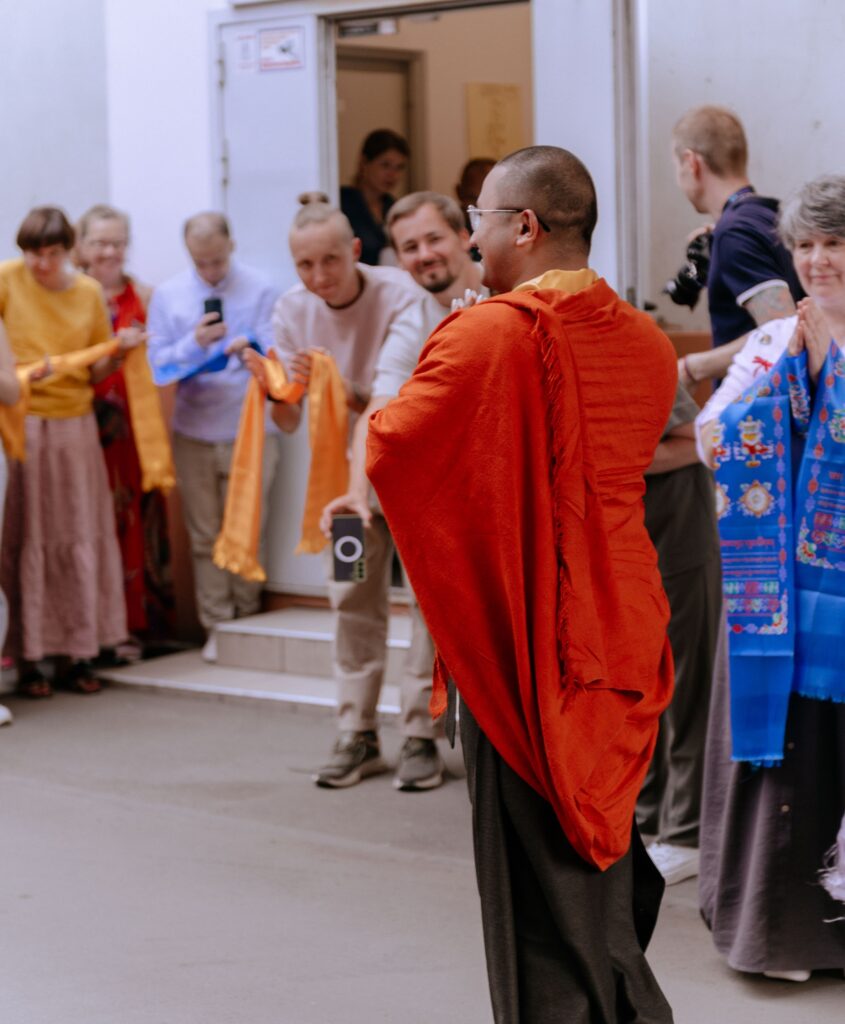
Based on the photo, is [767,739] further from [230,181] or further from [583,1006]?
[230,181]

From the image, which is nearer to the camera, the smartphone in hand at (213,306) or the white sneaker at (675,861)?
the white sneaker at (675,861)

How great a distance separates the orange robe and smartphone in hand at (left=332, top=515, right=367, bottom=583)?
6.63 feet

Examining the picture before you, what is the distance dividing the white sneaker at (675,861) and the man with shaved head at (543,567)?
1.41m

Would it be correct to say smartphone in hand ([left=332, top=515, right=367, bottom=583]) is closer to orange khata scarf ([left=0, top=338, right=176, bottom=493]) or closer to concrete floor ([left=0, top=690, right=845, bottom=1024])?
concrete floor ([left=0, top=690, right=845, bottom=1024])

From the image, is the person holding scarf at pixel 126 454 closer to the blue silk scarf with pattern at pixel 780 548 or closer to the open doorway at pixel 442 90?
the open doorway at pixel 442 90

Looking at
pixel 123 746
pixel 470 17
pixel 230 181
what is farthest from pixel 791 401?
pixel 470 17

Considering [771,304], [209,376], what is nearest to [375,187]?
[209,376]

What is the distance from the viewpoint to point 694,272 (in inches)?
182

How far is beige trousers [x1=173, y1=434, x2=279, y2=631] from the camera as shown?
6.95 metres

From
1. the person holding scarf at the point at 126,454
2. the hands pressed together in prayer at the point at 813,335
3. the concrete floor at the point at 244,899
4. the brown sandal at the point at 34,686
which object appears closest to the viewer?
the hands pressed together in prayer at the point at 813,335

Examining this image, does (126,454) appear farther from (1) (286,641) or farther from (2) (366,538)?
(2) (366,538)

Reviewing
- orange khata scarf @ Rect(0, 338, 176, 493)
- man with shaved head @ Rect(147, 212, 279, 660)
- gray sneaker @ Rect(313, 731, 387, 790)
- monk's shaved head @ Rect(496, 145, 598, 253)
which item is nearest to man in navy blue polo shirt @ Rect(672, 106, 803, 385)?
monk's shaved head @ Rect(496, 145, 598, 253)

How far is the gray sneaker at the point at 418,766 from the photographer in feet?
17.1

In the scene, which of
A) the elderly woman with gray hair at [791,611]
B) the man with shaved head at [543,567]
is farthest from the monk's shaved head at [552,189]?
the elderly woman with gray hair at [791,611]
